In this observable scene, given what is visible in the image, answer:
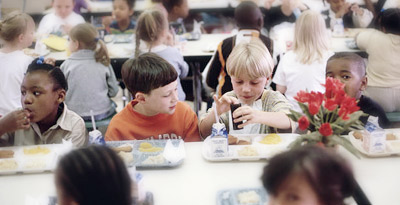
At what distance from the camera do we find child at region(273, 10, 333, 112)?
296cm

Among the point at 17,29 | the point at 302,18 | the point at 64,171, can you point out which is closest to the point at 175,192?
the point at 64,171

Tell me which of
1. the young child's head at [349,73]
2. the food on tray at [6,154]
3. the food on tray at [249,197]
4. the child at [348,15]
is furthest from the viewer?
the child at [348,15]

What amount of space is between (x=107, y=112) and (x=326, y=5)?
3029 millimetres

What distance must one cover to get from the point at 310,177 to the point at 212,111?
3.64ft

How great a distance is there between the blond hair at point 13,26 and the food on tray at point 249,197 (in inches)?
97.3

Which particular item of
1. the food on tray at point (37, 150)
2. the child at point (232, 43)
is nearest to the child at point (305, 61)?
the child at point (232, 43)

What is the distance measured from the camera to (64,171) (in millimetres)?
1082

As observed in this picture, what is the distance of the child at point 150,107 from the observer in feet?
7.22

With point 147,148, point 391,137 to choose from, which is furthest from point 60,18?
point 391,137

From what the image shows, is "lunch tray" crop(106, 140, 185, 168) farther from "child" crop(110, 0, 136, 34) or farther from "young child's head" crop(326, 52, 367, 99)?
"child" crop(110, 0, 136, 34)

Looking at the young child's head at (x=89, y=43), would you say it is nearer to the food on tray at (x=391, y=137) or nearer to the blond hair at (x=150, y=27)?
the blond hair at (x=150, y=27)

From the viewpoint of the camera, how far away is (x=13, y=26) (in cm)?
335

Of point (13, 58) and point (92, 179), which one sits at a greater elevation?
point (92, 179)

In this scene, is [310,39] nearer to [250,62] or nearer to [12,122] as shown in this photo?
[250,62]
